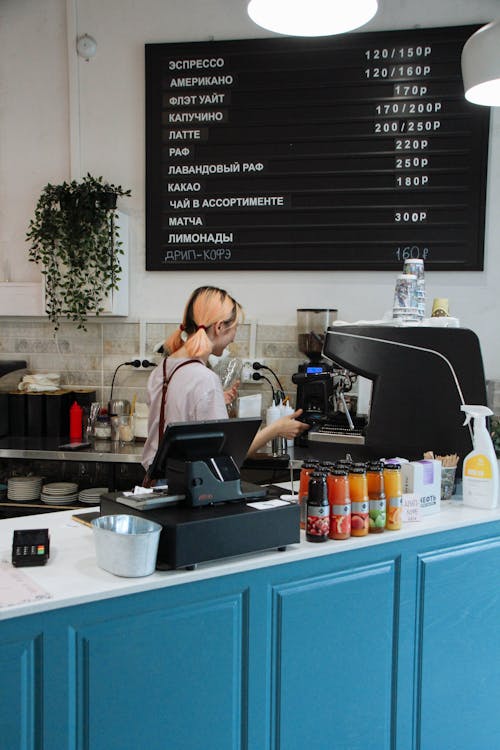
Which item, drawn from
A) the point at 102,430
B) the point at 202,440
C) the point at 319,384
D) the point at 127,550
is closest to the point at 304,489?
the point at 202,440

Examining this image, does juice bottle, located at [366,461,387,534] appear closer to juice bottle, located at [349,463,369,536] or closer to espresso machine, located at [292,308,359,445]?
juice bottle, located at [349,463,369,536]

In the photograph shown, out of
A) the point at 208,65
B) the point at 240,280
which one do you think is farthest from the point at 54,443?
the point at 208,65

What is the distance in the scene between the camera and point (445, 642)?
2260mm

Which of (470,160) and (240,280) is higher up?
(470,160)

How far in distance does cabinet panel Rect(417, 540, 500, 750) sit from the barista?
2.53 feet

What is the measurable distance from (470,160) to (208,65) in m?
1.62

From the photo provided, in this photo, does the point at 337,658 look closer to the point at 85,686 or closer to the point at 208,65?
the point at 85,686

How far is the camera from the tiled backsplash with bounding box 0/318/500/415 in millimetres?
4359

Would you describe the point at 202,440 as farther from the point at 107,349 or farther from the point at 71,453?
the point at 107,349

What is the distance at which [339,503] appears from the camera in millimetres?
2029

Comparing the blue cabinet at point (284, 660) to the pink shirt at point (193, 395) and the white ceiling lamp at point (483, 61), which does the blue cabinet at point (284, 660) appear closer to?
the pink shirt at point (193, 395)

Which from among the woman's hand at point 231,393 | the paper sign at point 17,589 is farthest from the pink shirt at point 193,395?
the woman's hand at point 231,393

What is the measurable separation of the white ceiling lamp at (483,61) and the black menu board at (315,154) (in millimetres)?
1795

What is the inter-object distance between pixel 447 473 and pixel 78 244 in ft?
8.38
